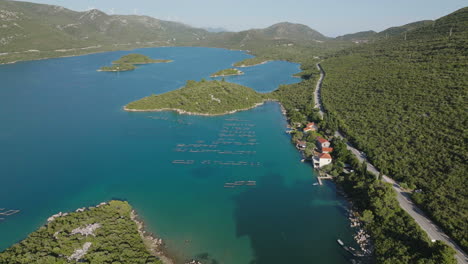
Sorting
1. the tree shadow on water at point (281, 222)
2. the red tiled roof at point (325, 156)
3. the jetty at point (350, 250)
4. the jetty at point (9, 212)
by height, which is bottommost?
the jetty at point (9, 212)

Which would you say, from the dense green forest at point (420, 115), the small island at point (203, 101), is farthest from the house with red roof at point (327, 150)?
the small island at point (203, 101)

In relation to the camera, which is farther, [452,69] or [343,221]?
[452,69]

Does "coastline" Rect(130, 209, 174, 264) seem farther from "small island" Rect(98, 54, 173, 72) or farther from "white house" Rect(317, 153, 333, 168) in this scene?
"small island" Rect(98, 54, 173, 72)

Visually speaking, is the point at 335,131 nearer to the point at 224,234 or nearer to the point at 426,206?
the point at 426,206

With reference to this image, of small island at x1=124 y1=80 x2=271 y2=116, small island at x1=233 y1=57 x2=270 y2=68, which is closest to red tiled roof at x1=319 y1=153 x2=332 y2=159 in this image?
small island at x1=124 y1=80 x2=271 y2=116

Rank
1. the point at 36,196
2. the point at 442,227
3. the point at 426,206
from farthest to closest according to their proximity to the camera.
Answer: the point at 36,196, the point at 426,206, the point at 442,227

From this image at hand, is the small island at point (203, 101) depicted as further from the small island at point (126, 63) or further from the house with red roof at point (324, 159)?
the small island at point (126, 63)

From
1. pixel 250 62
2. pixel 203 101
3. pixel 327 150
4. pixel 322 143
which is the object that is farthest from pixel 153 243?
pixel 250 62

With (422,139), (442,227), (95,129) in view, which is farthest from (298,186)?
(95,129)
